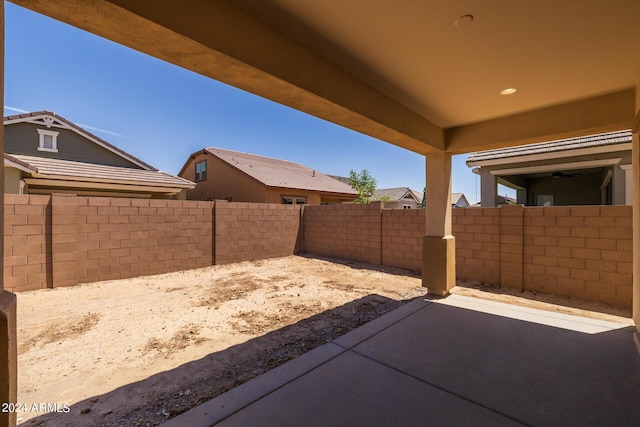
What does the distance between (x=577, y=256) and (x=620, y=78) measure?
3.60 metres

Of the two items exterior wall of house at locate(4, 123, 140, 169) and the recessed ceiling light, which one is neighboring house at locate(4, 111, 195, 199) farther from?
the recessed ceiling light

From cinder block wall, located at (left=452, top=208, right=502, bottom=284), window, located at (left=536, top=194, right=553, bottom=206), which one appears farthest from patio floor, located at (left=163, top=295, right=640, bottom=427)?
window, located at (left=536, top=194, right=553, bottom=206)

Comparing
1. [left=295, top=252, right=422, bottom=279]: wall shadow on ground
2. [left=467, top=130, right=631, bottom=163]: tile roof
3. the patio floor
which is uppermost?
[left=467, top=130, right=631, bottom=163]: tile roof

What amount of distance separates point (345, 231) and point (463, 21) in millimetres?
8131

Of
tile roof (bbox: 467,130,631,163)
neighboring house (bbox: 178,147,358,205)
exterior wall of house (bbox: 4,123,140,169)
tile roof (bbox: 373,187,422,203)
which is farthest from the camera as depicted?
tile roof (bbox: 373,187,422,203)

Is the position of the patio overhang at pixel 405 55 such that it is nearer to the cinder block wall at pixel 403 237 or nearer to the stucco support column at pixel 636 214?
the stucco support column at pixel 636 214

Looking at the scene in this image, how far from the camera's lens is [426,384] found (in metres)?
2.59

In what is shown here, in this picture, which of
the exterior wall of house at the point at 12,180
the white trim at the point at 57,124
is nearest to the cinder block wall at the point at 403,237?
the exterior wall of house at the point at 12,180

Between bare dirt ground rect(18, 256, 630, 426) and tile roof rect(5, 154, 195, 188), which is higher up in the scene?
tile roof rect(5, 154, 195, 188)

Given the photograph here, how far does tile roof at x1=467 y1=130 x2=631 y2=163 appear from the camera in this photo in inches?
296

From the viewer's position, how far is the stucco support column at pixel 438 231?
17.1ft

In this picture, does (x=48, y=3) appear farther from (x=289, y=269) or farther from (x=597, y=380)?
(x=289, y=269)

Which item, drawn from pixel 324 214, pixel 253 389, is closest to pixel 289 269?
pixel 324 214

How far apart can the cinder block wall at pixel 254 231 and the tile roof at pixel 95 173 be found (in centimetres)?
474
